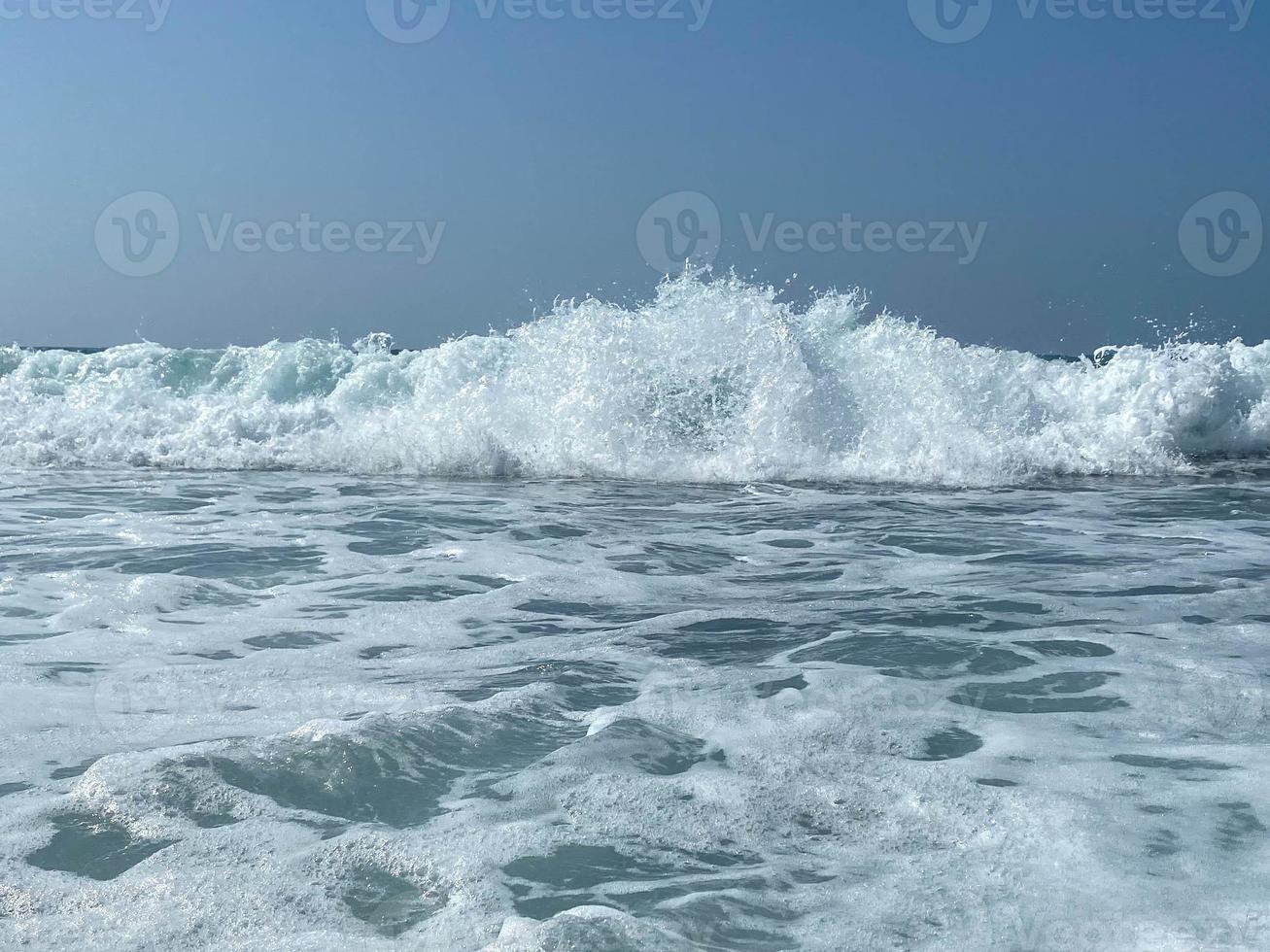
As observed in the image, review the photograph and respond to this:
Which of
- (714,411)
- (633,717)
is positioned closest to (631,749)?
(633,717)

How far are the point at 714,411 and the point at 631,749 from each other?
28.4 feet

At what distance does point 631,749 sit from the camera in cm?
301

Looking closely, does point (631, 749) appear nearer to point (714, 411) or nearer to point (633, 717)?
point (633, 717)

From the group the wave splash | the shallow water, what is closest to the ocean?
the shallow water

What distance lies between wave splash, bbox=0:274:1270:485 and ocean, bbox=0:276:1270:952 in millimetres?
1467

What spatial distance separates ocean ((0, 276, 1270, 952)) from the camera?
2.16 metres

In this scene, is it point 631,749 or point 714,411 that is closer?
point 631,749

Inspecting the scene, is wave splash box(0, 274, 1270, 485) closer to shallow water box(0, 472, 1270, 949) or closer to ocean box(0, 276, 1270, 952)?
ocean box(0, 276, 1270, 952)

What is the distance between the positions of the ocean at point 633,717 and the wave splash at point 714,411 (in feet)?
4.81

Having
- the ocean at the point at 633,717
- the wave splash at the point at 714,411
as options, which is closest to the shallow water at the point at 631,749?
the ocean at the point at 633,717

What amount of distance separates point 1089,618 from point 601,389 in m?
7.67

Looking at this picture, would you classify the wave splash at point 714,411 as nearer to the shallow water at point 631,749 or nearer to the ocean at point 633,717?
the ocean at point 633,717

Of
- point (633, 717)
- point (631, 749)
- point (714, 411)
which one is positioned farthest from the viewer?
point (714, 411)

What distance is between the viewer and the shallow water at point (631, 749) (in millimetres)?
2137
